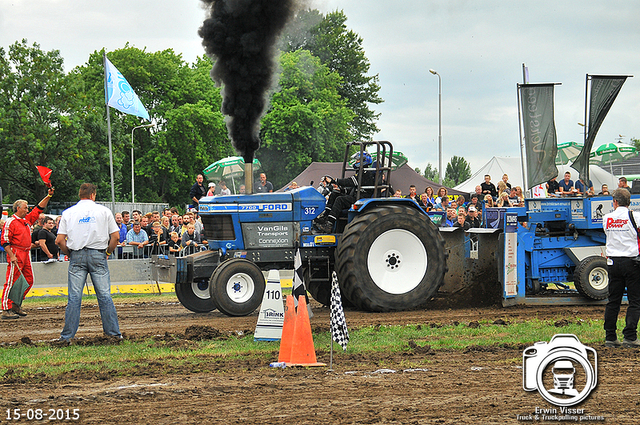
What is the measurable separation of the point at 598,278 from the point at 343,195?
4.21 meters

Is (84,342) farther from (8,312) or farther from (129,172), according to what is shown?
(129,172)

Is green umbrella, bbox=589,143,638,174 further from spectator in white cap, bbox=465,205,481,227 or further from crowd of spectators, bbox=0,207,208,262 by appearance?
crowd of spectators, bbox=0,207,208,262

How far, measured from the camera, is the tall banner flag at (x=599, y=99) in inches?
530

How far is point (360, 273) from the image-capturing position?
10.3 metres

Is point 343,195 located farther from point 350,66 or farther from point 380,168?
point 350,66

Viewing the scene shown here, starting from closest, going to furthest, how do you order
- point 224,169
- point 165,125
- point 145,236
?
point 145,236 < point 224,169 < point 165,125

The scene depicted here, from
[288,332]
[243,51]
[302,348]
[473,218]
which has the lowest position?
[302,348]

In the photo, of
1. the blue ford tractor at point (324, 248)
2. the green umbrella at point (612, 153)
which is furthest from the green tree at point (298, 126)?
the blue ford tractor at point (324, 248)

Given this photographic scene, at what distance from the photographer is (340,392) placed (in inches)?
218

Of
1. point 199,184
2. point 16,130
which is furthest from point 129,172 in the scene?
point 199,184

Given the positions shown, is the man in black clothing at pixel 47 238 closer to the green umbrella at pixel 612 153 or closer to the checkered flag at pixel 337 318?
the checkered flag at pixel 337 318

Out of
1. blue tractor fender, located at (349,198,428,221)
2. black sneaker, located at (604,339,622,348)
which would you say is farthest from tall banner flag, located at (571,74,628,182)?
black sneaker, located at (604,339,622,348)

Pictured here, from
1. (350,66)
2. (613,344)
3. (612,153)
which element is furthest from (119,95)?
(350,66)

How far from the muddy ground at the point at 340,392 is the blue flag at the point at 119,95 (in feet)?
51.1
